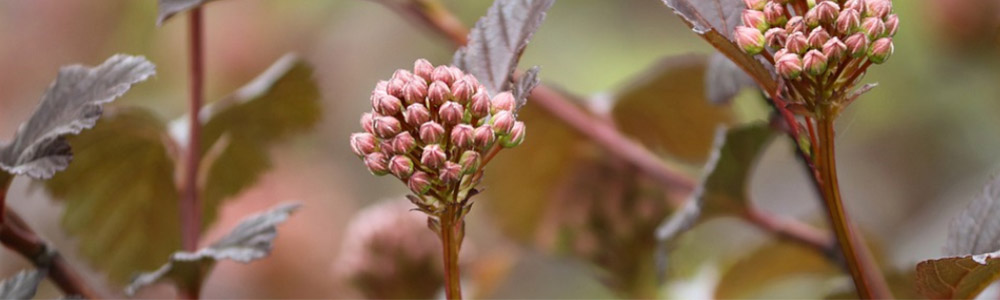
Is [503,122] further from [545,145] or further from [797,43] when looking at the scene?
[545,145]

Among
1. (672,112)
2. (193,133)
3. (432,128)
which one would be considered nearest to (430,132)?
(432,128)

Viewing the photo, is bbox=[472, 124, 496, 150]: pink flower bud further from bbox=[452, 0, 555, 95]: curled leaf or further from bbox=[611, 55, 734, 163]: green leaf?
bbox=[611, 55, 734, 163]: green leaf

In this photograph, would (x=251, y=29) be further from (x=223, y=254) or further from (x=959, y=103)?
(x=223, y=254)

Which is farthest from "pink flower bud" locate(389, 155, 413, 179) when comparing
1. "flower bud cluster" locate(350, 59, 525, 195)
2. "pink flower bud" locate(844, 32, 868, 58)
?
"pink flower bud" locate(844, 32, 868, 58)

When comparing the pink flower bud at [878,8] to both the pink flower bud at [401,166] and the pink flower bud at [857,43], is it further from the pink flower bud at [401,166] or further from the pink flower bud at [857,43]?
the pink flower bud at [401,166]

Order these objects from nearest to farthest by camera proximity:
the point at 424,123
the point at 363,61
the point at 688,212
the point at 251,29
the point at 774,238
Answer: the point at 424,123 < the point at 688,212 < the point at 774,238 < the point at 251,29 < the point at 363,61

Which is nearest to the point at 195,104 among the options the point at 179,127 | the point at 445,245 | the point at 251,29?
the point at 179,127

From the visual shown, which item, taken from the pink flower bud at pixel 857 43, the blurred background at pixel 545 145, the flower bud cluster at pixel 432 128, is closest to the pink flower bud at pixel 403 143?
the flower bud cluster at pixel 432 128
